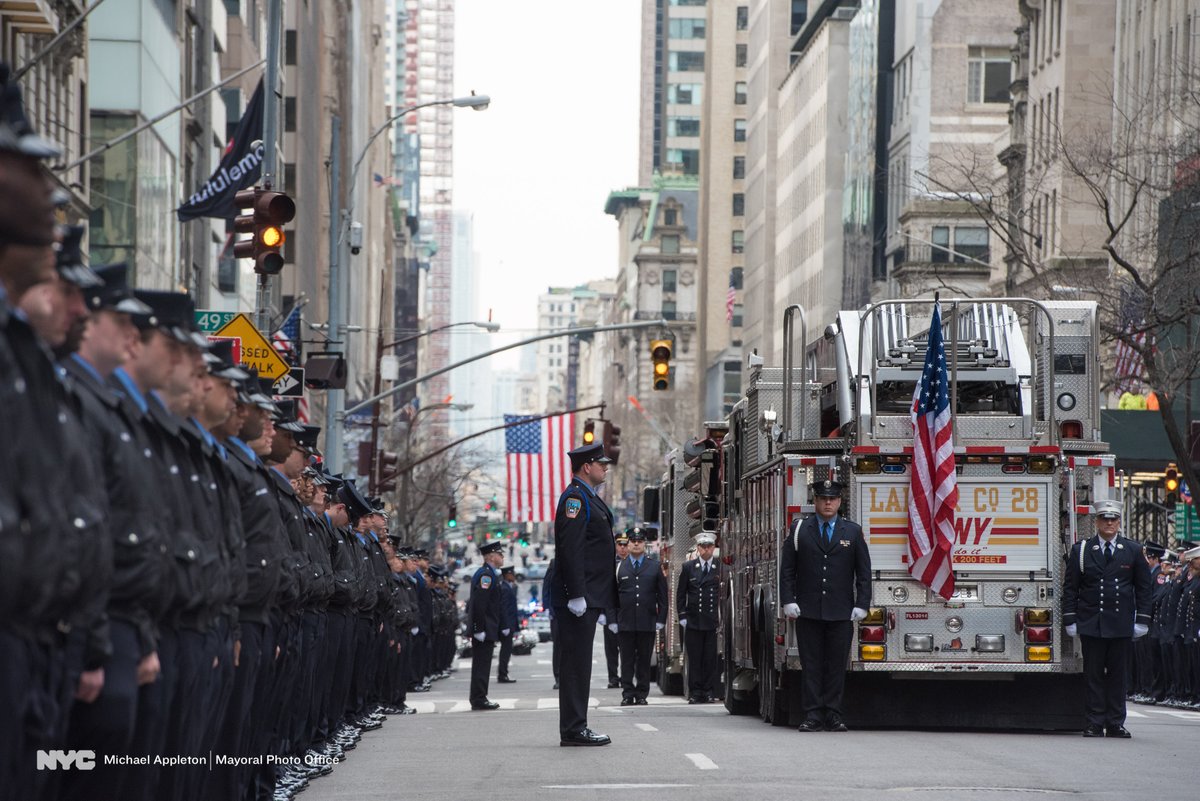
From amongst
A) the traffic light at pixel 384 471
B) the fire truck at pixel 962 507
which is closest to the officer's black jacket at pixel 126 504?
the fire truck at pixel 962 507

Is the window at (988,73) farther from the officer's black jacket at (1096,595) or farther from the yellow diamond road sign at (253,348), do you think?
the officer's black jacket at (1096,595)

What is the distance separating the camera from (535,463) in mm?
71875

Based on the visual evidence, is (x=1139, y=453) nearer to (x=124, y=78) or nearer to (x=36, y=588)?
(x=124, y=78)

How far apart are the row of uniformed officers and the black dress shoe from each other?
10.0 ft

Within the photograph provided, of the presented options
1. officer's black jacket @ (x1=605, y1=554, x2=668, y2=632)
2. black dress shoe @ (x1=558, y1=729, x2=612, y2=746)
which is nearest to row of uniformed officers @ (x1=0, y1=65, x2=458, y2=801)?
black dress shoe @ (x1=558, y1=729, x2=612, y2=746)

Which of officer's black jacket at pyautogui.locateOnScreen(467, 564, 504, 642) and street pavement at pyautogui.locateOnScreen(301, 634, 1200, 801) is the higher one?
officer's black jacket at pyautogui.locateOnScreen(467, 564, 504, 642)

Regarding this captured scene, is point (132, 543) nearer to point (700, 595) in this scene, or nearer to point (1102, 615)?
point (1102, 615)

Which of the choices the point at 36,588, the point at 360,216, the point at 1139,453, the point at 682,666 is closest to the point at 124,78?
the point at 682,666

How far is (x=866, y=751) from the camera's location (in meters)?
16.4

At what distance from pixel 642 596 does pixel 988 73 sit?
7381 centimetres

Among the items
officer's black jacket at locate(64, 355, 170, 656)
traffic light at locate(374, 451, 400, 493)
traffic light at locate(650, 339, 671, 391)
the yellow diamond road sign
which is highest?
traffic light at locate(650, 339, 671, 391)

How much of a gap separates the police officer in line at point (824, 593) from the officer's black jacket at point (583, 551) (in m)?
2.06

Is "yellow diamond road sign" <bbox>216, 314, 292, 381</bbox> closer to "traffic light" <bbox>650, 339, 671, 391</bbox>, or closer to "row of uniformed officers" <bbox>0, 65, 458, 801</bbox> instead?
"row of uniformed officers" <bbox>0, 65, 458, 801</bbox>

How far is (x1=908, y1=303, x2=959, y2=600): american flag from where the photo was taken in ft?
60.6
